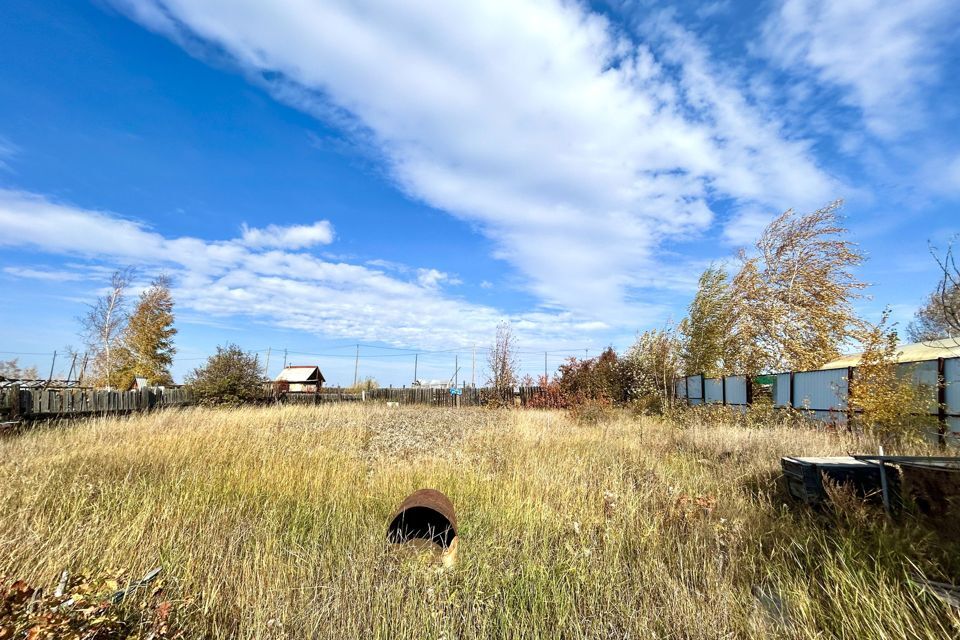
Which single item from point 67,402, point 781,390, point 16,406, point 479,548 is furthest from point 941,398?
point 67,402

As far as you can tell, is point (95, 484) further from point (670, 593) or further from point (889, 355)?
point (889, 355)

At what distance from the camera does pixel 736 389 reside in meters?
14.5

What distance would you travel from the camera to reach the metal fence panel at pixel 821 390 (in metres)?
9.77

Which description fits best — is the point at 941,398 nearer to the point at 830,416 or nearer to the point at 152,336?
the point at 830,416

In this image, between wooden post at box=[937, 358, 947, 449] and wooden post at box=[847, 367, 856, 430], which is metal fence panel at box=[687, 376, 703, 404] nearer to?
wooden post at box=[847, 367, 856, 430]

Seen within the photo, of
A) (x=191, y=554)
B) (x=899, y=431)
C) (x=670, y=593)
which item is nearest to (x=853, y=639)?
(x=670, y=593)

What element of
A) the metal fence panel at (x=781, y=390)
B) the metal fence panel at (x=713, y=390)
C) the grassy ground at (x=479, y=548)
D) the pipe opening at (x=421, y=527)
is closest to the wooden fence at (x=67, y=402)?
the grassy ground at (x=479, y=548)

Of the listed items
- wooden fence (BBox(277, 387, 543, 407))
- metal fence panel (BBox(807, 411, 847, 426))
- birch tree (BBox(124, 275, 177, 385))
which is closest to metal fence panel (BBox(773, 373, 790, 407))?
metal fence panel (BBox(807, 411, 847, 426))

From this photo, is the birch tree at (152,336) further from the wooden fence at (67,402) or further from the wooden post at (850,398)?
the wooden post at (850,398)

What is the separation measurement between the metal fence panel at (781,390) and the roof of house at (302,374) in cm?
3092

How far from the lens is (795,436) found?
7543 millimetres

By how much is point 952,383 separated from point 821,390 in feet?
10.6

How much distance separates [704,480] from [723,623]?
331cm

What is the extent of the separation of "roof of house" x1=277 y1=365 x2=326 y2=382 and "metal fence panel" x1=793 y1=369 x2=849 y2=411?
31.7 meters
